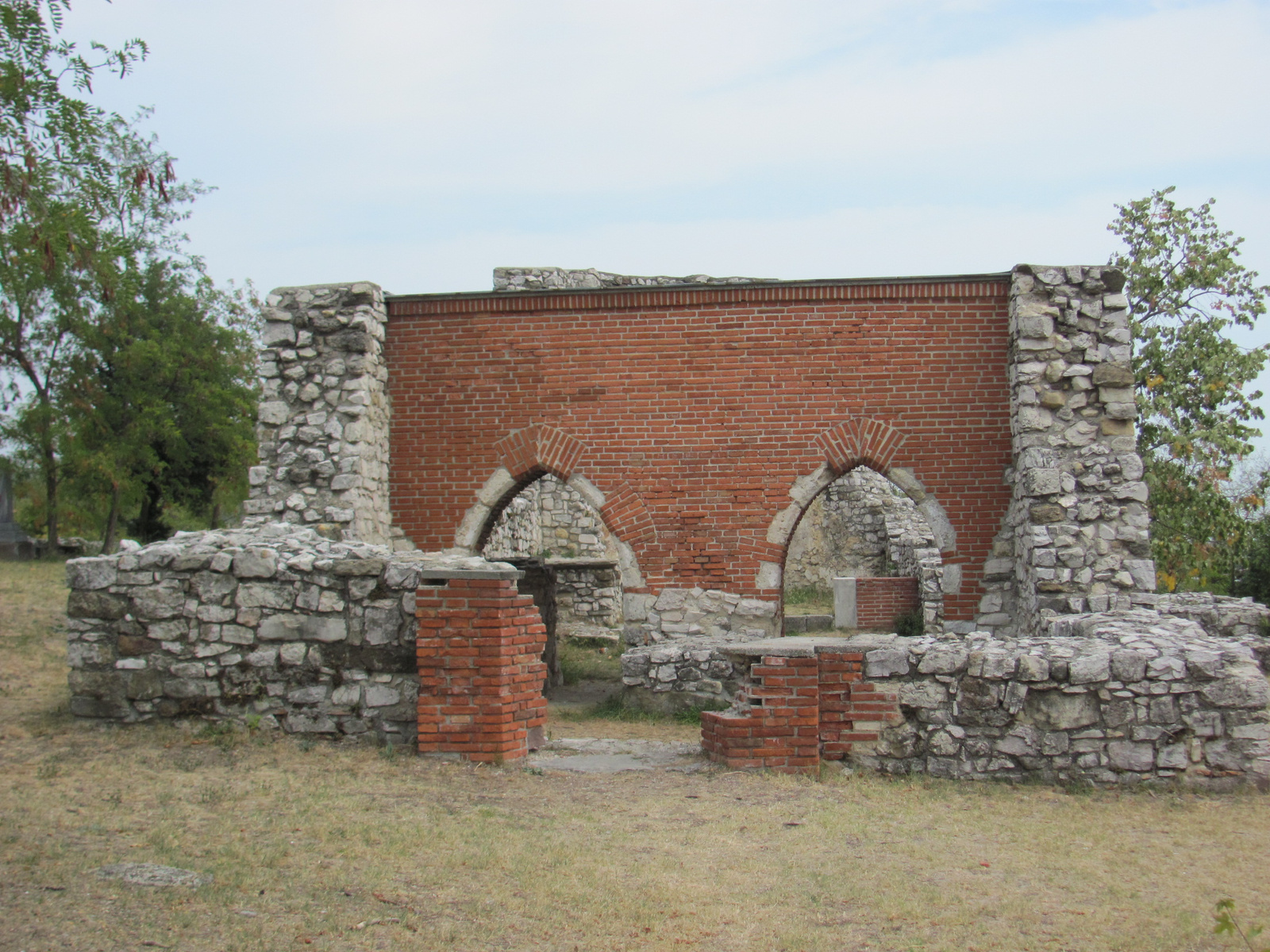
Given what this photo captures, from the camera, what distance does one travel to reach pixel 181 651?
7.86m

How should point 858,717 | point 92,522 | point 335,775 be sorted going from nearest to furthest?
point 335,775 → point 858,717 → point 92,522

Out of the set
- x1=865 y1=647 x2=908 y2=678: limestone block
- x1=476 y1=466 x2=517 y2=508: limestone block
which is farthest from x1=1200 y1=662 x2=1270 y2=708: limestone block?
x1=476 y1=466 x2=517 y2=508: limestone block

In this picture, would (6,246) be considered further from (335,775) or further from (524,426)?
(524,426)

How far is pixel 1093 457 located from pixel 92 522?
2495 centimetres

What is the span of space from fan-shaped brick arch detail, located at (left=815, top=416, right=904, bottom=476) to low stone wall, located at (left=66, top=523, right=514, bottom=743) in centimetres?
511

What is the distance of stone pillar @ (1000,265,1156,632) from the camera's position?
35.4 feet

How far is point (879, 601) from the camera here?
64.3 ft

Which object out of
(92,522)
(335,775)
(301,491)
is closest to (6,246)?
(335,775)

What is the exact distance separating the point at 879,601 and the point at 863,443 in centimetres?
844

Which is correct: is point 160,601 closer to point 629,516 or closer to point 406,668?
point 406,668

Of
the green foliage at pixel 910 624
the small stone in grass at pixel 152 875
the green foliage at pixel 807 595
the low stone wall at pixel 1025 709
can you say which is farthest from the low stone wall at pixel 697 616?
the green foliage at pixel 807 595

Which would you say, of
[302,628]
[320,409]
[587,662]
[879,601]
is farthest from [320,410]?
[879,601]

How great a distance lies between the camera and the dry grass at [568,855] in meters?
4.55

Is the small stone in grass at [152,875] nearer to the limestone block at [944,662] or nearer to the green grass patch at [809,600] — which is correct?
the limestone block at [944,662]
